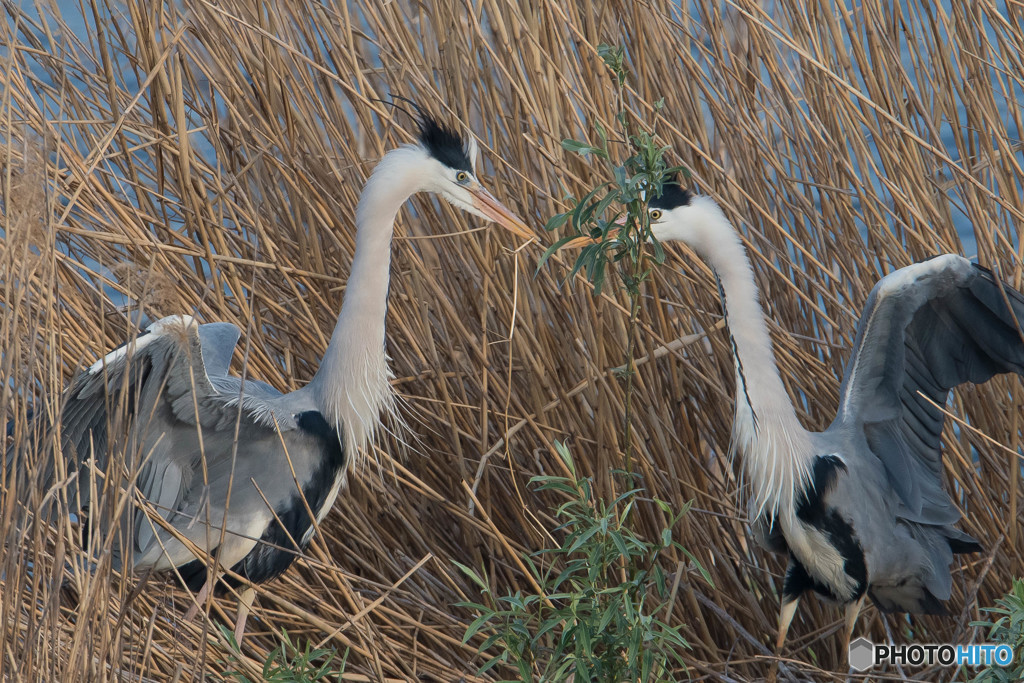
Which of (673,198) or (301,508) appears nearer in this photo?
(673,198)

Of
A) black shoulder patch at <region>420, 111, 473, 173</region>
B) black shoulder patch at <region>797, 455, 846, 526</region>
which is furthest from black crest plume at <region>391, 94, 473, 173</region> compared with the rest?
black shoulder patch at <region>797, 455, 846, 526</region>

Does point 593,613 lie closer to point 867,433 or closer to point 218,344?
point 867,433

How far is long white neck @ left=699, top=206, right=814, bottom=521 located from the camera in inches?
67.8

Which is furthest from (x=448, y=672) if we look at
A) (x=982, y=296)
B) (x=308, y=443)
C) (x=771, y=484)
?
(x=982, y=296)

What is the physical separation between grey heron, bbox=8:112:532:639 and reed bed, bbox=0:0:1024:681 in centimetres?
7

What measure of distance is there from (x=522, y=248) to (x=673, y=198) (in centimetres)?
26

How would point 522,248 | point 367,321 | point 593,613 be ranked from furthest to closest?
1. point 367,321
2. point 522,248
3. point 593,613

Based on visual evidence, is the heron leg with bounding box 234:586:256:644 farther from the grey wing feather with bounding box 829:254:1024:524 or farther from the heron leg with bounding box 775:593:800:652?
the grey wing feather with bounding box 829:254:1024:524

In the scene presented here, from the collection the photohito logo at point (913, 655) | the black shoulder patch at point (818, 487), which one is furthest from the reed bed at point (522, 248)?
the black shoulder patch at point (818, 487)

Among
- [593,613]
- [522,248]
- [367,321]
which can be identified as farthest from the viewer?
[367,321]

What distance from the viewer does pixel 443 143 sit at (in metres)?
1.78

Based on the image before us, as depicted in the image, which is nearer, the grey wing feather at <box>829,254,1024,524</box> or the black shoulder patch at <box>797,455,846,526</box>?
the grey wing feather at <box>829,254,1024,524</box>

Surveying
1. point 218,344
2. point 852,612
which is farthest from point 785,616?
point 218,344

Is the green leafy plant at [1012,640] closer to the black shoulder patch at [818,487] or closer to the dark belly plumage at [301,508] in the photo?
the black shoulder patch at [818,487]
